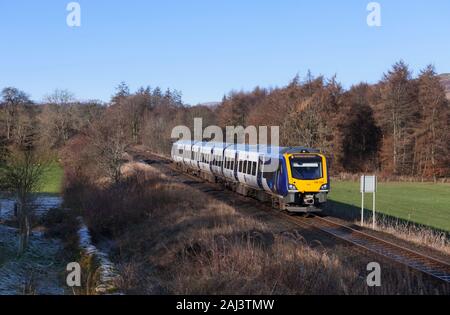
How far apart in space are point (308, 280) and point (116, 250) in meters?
13.2

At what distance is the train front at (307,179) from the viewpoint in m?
19.3

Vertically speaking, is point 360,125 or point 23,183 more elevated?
point 360,125

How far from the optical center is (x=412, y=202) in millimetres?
34625

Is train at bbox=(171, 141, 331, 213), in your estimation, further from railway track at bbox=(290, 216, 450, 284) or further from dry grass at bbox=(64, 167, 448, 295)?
dry grass at bbox=(64, 167, 448, 295)

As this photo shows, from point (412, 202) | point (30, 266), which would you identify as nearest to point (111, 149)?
point (30, 266)

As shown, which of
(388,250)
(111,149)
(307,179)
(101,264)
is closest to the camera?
(388,250)

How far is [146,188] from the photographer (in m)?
29.3

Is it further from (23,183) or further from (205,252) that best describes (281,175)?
(23,183)

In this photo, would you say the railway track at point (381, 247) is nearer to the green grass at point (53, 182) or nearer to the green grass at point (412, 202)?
the green grass at point (412, 202)

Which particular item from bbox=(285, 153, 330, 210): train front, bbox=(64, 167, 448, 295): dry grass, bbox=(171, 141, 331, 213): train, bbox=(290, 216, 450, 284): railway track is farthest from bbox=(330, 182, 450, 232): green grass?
bbox=(64, 167, 448, 295): dry grass

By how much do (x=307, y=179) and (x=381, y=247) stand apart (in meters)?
5.64

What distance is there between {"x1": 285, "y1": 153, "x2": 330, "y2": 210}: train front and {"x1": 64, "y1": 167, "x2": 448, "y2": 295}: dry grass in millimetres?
2305

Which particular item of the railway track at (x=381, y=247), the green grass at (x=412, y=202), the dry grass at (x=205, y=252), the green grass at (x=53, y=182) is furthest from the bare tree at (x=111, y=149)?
the railway track at (x=381, y=247)
